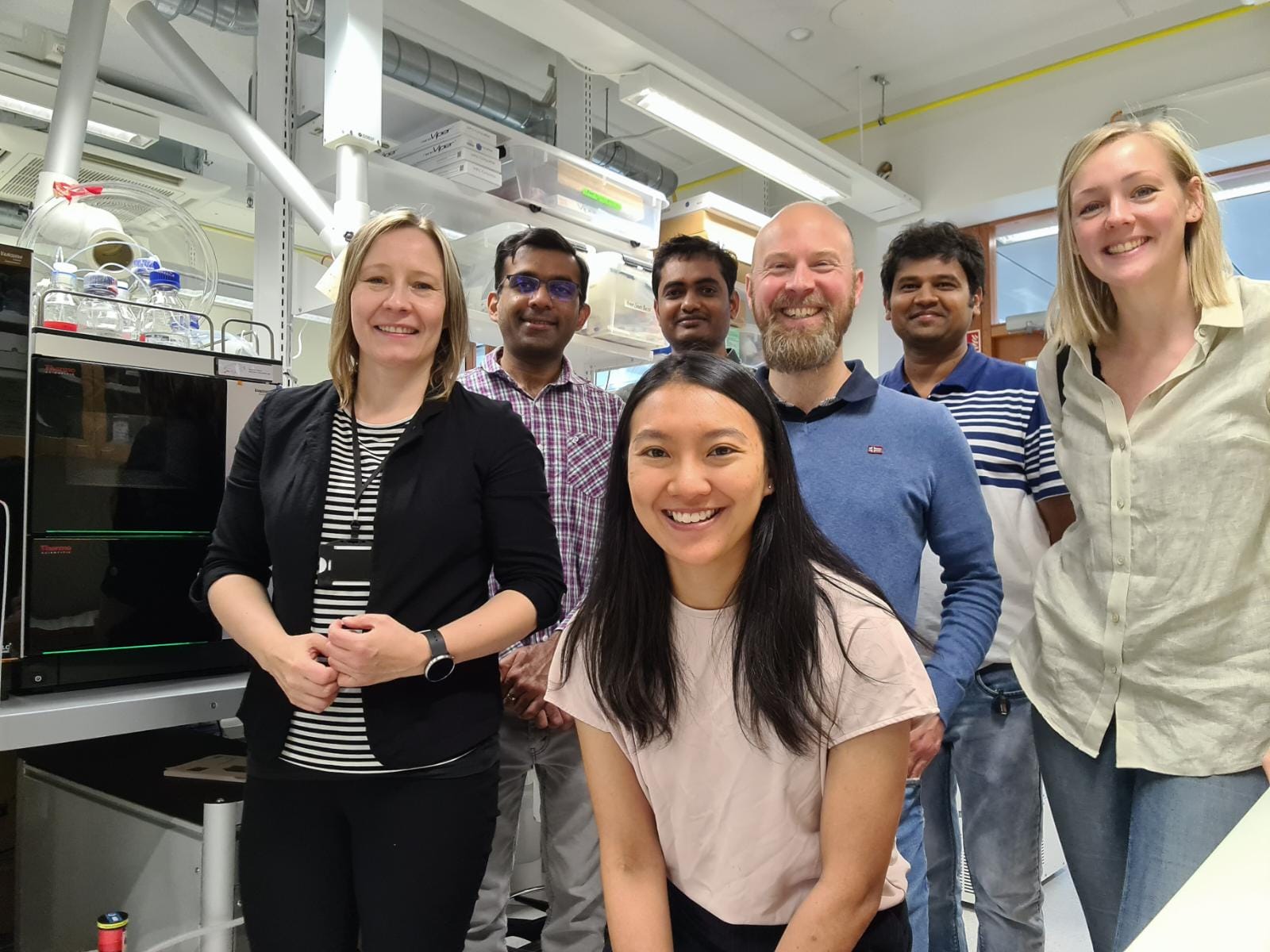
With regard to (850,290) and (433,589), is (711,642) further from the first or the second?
(850,290)

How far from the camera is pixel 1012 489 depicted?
5.61 feet

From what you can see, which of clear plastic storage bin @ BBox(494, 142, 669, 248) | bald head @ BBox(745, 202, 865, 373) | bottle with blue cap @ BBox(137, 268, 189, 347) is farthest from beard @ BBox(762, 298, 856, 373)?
clear plastic storage bin @ BBox(494, 142, 669, 248)

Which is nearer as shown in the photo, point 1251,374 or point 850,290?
point 1251,374

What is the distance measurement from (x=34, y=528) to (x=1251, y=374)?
1.75m

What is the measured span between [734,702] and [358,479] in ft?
2.01

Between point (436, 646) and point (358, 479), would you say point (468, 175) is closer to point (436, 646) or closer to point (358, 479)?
point (358, 479)

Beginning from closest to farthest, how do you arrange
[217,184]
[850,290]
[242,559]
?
1. [242,559]
2. [850,290]
3. [217,184]

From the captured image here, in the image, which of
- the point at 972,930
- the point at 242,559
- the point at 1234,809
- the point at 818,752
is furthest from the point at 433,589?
the point at 972,930

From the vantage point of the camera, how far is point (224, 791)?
1521 millimetres

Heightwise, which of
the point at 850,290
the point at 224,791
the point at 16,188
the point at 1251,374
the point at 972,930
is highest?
the point at 16,188

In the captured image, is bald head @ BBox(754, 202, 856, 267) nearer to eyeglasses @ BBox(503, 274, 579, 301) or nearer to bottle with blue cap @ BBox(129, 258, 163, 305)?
eyeglasses @ BBox(503, 274, 579, 301)

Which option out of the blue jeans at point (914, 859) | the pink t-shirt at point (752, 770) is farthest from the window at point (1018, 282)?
the pink t-shirt at point (752, 770)

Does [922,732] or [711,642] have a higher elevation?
[711,642]

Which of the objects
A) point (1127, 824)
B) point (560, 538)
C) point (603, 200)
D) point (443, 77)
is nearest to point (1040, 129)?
point (603, 200)
